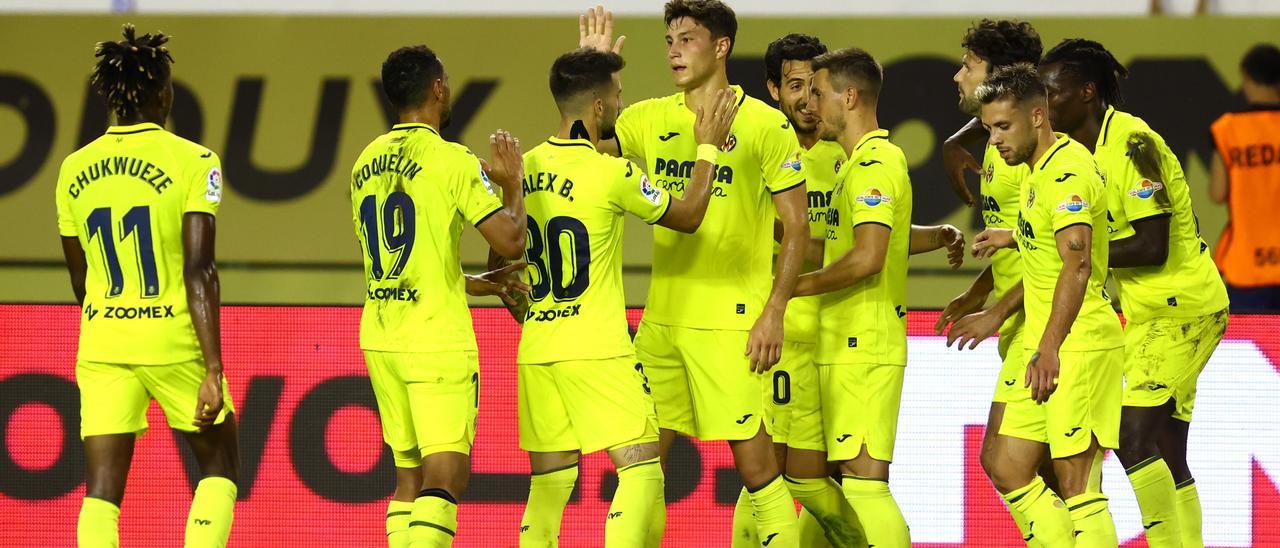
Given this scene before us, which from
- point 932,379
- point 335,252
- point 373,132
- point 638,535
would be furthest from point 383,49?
point 638,535

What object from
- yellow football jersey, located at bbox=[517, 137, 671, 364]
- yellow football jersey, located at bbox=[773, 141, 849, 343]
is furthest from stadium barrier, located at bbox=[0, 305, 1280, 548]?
yellow football jersey, located at bbox=[517, 137, 671, 364]

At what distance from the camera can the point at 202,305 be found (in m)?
5.32

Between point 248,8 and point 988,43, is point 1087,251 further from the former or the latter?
point 248,8

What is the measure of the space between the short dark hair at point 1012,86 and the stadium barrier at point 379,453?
1802mm

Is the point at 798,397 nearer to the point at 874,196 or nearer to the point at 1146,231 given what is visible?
the point at 874,196

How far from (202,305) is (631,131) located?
5.87 ft

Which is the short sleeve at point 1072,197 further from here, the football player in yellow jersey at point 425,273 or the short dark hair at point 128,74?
the short dark hair at point 128,74

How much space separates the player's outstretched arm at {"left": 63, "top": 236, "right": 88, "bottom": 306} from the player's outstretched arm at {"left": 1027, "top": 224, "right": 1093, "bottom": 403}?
3491mm

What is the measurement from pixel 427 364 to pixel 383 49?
5748 mm

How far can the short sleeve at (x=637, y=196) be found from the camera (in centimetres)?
527

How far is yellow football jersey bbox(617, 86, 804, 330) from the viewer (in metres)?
5.65

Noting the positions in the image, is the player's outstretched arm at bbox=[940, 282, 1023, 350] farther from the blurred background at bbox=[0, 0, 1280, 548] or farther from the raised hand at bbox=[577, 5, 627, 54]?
the blurred background at bbox=[0, 0, 1280, 548]

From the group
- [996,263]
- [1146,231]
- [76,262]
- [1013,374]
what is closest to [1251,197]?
[1146,231]

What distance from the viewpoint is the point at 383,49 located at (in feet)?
34.7
